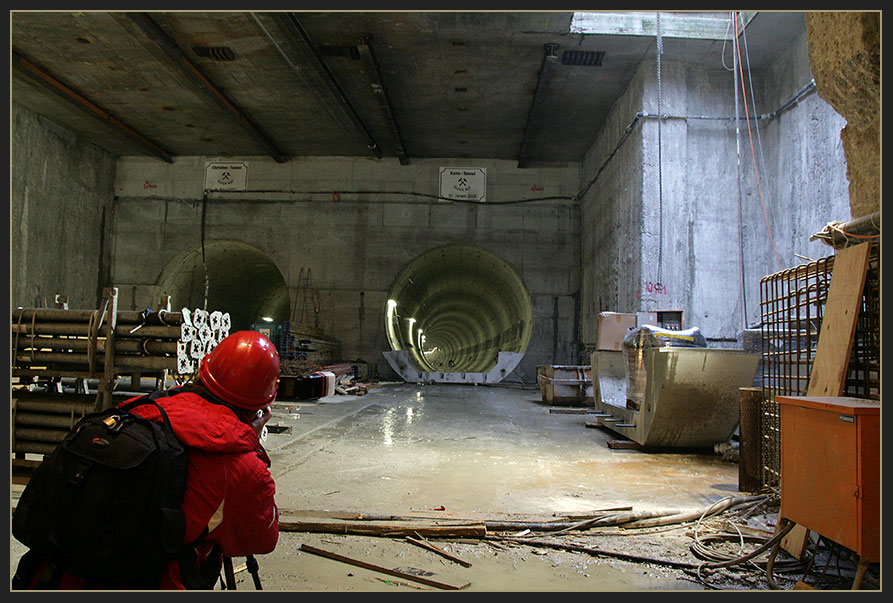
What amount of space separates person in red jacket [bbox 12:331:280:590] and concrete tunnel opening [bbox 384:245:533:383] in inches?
594

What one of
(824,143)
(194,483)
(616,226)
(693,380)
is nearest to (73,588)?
(194,483)

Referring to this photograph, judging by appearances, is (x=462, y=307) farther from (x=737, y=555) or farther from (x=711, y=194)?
(x=737, y=555)

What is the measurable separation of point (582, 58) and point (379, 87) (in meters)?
4.30

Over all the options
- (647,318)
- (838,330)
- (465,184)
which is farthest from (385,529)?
(465,184)

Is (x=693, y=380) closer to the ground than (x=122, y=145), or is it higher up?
closer to the ground

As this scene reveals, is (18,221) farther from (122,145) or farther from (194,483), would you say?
(194,483)

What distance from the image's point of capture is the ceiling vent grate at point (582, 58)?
1141 centimetres

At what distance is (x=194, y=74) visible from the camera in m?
12.1

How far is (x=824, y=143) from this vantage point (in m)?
8.89

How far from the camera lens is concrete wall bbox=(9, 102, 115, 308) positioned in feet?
46.6

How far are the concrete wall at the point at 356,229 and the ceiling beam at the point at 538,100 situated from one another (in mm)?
1021

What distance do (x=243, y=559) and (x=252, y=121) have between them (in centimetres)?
1396

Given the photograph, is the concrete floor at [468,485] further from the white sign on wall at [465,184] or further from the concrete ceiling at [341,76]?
the white sign on wall at [465,184]

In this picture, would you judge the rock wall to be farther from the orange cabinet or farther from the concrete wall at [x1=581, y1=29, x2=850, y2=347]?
the concrete wall at [x1=581, y1=29, x2=850, y2=347]
